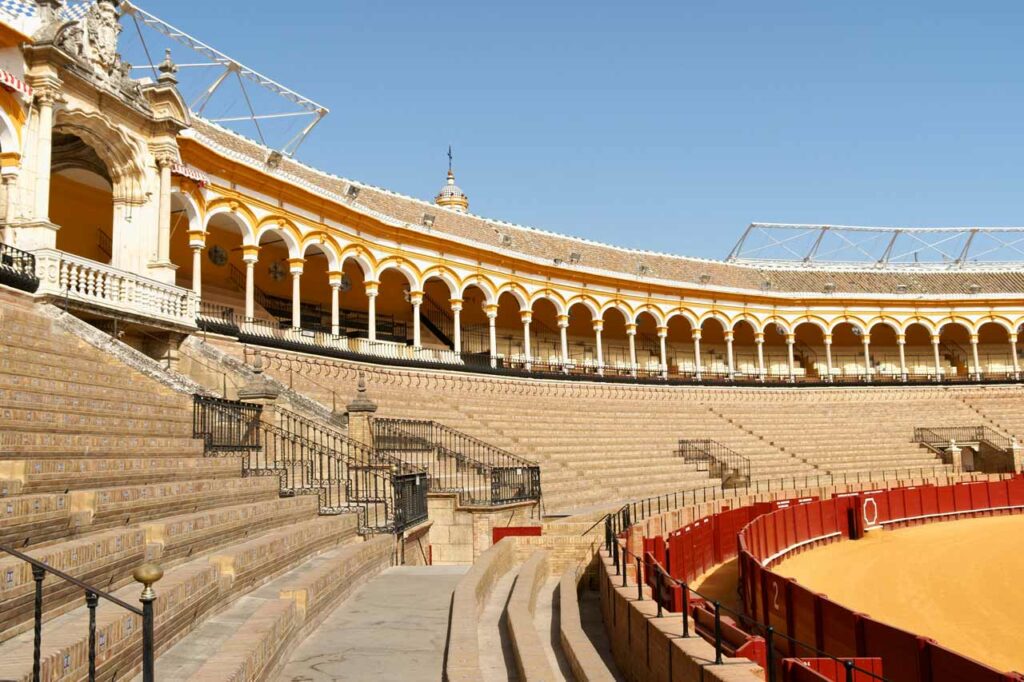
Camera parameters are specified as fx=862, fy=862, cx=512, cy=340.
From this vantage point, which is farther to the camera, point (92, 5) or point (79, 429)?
point (92, 5)

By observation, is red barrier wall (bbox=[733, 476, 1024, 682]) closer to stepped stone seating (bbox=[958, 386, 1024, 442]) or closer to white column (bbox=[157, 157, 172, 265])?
white column (bbox=[157, 157, 172, 265])

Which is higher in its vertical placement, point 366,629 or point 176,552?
point 176,552

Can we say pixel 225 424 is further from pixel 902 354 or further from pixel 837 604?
pixel 902 354

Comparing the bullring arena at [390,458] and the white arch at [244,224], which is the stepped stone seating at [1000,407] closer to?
the bullring arena at [390,458]

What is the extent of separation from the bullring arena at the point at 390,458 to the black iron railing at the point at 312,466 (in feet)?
0.28

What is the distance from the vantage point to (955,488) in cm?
2672

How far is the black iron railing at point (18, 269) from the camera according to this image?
13.5m

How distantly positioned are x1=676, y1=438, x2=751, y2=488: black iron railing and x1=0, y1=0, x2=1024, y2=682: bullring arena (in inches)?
4.2

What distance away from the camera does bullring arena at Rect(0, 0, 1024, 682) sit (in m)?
6.77

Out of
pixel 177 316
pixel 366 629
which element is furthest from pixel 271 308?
pixel 366 629

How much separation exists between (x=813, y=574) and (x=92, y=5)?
1829 cm

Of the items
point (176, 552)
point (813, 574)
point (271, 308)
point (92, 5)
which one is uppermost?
point (92, 5)

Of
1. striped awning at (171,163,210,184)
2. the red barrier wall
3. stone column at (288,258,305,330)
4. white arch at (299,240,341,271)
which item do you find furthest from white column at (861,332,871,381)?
striped awning at (171,163,210,184)

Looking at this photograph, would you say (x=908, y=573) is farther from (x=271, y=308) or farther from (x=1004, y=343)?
(x=1004, y=343)
